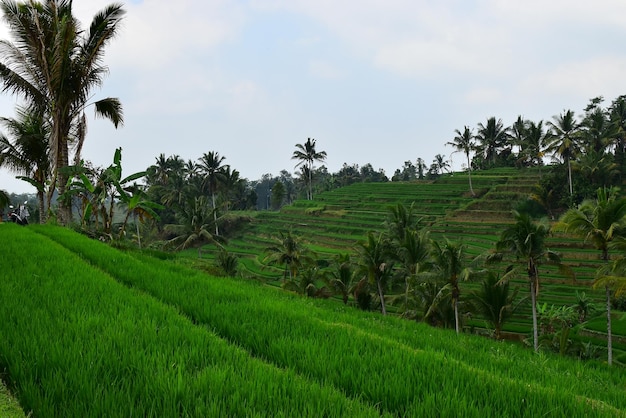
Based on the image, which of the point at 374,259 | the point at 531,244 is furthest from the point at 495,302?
the point at 374,259

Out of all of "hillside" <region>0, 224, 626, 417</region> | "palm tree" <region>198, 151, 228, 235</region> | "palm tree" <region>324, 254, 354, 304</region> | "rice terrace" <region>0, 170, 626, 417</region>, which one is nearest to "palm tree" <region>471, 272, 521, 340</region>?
"palm tree" <region>324, 254, 354, 304</region>

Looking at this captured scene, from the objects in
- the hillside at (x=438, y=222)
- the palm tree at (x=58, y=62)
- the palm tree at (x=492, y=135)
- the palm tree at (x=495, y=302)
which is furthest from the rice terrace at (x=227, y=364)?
the palm tree at (x=492, y=135)

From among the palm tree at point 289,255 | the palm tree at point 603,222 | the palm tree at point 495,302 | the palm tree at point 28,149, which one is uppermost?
the palm tree at point 28,149

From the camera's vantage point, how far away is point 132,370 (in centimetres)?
268

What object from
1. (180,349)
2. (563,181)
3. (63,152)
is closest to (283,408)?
(180,349)

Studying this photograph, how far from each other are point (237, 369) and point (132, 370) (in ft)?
2.38

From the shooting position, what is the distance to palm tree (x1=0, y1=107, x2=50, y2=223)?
53.6ft

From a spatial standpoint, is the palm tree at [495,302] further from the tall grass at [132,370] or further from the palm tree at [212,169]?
the palm tree at [212,169]

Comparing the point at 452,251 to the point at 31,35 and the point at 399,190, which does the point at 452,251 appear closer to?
the point at 31,35

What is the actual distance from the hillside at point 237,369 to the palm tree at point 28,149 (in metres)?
14.4

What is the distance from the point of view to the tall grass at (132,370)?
221cm

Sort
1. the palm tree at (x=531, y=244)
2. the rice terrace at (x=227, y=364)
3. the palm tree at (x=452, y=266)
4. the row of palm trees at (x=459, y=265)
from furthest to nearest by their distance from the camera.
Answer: the palm tree at (x=452, y=266) < the palm tree at (x=531, y=244) < the row of palm trees at (x=459, y=265) < the rice terrace at (x=227, y=364)

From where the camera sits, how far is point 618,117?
60094 mm

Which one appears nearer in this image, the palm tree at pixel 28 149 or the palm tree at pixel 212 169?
the palm tree at pixel 28 149
